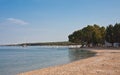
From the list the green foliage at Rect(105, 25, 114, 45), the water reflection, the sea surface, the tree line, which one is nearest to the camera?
the sea surface

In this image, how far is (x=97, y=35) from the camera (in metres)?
115

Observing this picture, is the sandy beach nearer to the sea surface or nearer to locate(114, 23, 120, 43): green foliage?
the sea surface

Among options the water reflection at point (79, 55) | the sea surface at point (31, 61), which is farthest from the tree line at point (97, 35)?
the sea surface at point (31, 61)

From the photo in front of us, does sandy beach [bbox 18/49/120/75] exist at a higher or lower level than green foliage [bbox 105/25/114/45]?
lower

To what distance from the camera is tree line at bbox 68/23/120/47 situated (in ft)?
309

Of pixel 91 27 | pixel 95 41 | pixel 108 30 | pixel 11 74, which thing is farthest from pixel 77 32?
pixel 11 74

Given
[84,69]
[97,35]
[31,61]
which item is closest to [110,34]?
[97,35]

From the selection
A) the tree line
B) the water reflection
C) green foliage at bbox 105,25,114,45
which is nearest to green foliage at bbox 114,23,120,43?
the tree line

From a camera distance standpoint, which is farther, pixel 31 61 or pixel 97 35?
pixel 97 35

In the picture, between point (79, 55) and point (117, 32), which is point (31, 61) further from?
point (117, 32)

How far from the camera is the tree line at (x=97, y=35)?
94.2 m

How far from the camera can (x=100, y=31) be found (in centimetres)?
12162

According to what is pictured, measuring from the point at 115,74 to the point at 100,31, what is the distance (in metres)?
104

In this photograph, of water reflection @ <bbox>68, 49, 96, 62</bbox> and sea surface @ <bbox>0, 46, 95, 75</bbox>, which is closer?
sea surface @ <bbox>0, 46, 95, 75</bbox>
